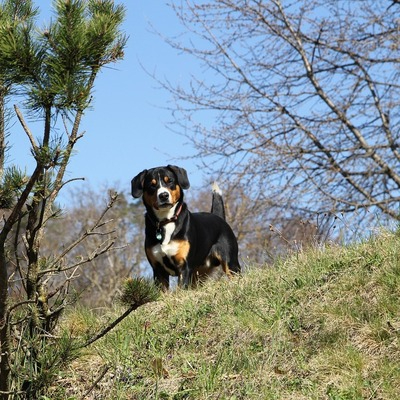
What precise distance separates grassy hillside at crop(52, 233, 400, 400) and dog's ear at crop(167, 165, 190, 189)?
2.33 m

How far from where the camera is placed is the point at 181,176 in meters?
8.57

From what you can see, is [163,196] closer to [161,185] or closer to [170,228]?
[161,185]

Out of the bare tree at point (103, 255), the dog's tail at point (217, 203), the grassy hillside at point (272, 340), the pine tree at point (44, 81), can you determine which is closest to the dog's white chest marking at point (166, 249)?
the grassy hillside at point (272, 340)

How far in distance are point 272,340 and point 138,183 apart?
3.68 meters

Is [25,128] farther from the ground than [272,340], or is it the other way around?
[25,128]

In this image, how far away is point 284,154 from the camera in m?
12.3

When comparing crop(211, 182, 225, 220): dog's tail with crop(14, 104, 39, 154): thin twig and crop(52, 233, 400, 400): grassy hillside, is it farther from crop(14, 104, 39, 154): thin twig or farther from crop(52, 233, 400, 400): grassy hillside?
crop(14, 104, 39, 154): thin twig

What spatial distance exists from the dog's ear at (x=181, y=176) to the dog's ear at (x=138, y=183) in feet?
0.95

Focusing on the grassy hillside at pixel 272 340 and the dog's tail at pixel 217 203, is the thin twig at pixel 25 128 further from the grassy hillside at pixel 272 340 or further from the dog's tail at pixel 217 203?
the dog's tail at pixel 217 203

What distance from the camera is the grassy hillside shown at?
15.8 ft

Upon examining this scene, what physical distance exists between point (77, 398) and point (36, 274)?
91 centimetres

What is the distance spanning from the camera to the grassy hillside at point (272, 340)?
4.82m

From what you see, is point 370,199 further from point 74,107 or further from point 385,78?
point 74,107

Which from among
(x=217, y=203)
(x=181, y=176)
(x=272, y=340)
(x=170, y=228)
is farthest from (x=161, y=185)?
(x=272, y=340)
